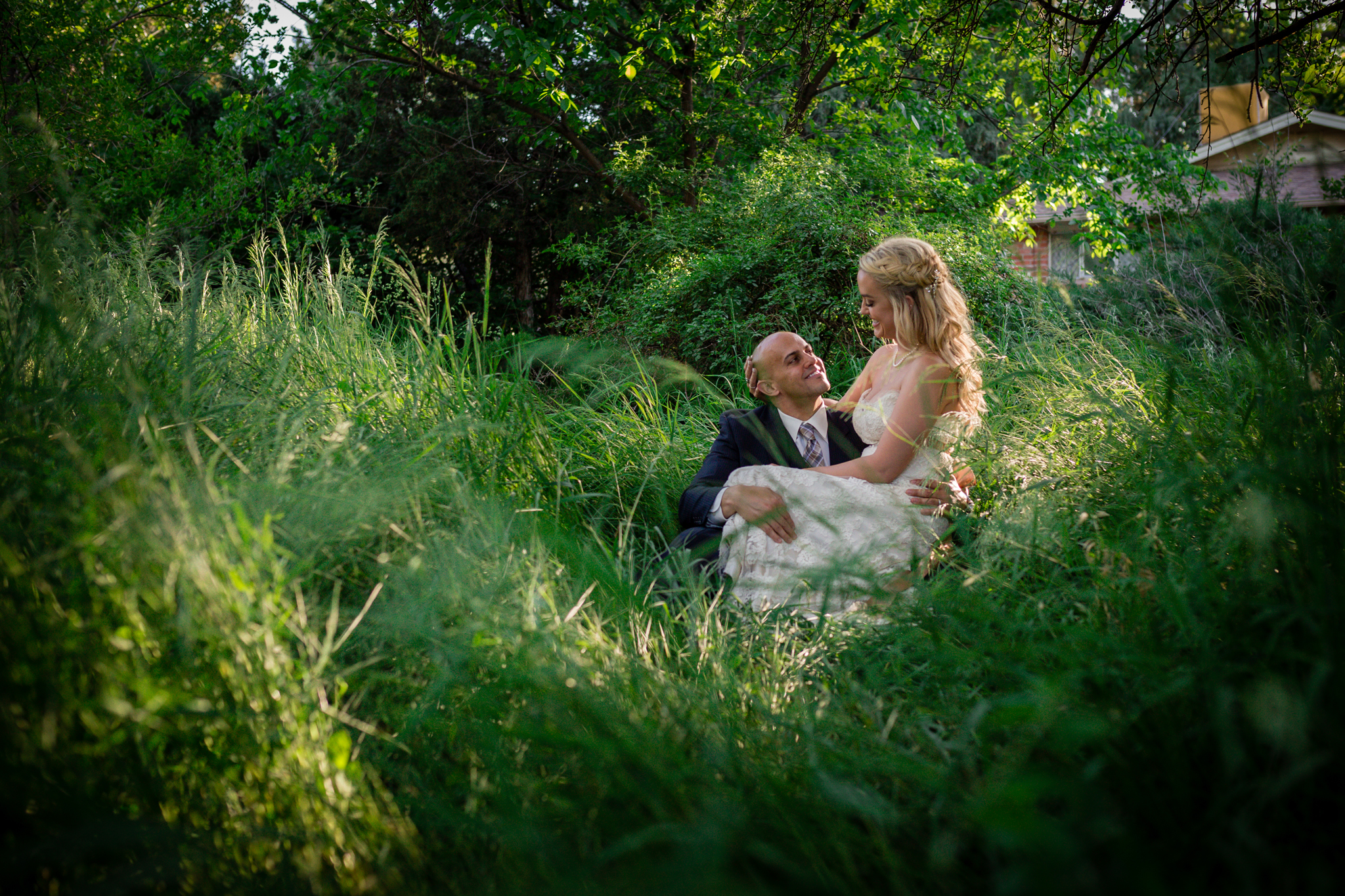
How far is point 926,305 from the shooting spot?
3.26 metres

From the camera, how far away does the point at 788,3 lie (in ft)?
23.3

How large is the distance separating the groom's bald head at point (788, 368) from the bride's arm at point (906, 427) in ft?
1.42

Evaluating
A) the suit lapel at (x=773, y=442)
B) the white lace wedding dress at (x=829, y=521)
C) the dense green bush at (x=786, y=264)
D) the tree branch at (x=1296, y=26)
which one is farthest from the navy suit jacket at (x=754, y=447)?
the dense green bush at (x=786, y=264)

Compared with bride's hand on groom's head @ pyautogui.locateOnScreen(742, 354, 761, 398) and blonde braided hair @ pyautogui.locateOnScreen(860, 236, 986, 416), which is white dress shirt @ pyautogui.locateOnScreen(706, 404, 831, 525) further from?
blonde braided hair @ pyautogui.locateOnScreen(860, 236, 986, 416)

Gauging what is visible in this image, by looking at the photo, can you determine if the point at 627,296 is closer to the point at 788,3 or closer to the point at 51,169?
the point at 788,3

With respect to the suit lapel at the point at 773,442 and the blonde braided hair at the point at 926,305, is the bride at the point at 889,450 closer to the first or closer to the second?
the blonde braided hair at the point at 926,305

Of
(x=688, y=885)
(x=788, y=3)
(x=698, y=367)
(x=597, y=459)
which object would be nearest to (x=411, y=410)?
(x=597, y=459)

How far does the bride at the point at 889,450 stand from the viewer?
9.37ft

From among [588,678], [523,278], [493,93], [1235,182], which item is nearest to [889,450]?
[588,678]

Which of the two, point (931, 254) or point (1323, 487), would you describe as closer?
point (1323, 487)

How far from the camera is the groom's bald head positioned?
3.40 meters

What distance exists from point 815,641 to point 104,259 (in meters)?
3.26

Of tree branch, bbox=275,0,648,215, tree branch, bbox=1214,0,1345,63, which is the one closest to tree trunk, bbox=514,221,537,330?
tree branch, bbox=275,0,648,215

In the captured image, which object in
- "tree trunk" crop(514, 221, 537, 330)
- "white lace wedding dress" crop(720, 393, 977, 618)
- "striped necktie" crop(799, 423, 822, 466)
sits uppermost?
"tree trunk" crop(514, 221, 537, 330)
